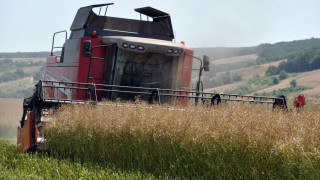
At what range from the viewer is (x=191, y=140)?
7.45m

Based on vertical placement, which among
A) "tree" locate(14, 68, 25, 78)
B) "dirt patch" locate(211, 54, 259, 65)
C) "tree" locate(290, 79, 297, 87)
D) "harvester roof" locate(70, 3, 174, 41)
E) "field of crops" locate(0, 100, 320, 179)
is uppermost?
"dirt patch" locate(211, 54, 259, 65)

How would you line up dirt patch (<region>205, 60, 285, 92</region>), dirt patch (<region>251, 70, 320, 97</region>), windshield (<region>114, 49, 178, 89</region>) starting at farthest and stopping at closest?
dirt patch (<region>205, 60, 285, 92</region>)
dirt patch (<region>251, 70, 320, 97</region>)
windshield (<region>114, 49, 178, 89</region>)

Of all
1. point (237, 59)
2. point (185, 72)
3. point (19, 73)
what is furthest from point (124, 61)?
point (19, 73)

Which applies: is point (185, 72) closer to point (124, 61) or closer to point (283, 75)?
point (124, 61)

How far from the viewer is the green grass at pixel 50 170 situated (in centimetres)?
748

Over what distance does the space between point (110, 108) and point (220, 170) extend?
3012 mm

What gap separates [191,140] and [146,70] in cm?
571

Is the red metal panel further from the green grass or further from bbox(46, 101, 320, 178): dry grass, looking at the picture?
the green grass

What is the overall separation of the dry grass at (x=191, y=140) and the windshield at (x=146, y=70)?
9.60 feet

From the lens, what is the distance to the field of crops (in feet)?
21.3

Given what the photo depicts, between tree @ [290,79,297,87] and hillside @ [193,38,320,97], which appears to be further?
hillside @ [193,38,320,97]

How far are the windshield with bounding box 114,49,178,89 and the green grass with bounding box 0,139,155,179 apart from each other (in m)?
3.79

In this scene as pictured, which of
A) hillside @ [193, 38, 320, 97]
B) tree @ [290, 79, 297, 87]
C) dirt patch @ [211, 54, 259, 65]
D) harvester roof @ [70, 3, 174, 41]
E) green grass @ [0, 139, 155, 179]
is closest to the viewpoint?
green grass @ [0, 139, 155, 179]

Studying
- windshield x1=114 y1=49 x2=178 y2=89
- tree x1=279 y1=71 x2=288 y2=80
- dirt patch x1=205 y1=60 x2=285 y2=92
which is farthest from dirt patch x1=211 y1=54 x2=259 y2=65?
windshield x1=114 y1=49 x2=178 y2=89
